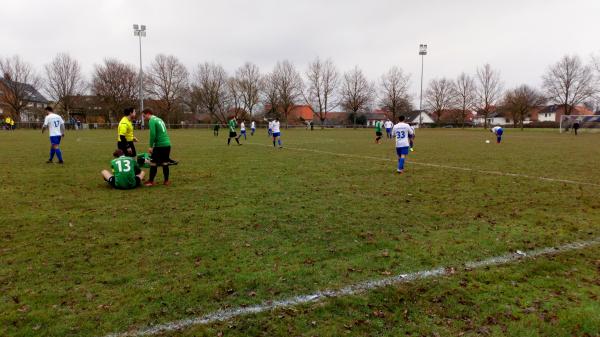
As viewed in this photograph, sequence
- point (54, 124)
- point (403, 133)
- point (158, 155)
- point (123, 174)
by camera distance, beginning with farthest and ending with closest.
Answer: point (54, 124)
point (403, 133)
point (158, 155)
point (123, 174)

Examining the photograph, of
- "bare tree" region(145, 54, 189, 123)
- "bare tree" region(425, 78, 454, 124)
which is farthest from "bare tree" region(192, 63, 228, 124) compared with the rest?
"bare tree" region(425, 78, 454, 124)

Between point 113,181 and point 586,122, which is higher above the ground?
point 586,122

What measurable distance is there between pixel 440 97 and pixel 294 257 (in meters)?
89.4

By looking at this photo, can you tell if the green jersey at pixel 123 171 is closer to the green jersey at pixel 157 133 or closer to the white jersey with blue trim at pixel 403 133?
the green jersey at pixel 157 133

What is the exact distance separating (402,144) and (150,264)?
9.07 m

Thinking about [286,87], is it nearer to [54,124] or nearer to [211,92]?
[211,92]

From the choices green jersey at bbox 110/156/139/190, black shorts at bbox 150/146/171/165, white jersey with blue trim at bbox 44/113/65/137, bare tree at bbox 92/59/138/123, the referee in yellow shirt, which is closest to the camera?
green jersey at bbox 110/156/139/190

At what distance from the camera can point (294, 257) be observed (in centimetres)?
454

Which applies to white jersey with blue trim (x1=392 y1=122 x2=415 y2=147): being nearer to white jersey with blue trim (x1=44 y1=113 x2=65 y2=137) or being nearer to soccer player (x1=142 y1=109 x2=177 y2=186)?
soccer player (x1=142 y1=109 x2=177 y2=186)

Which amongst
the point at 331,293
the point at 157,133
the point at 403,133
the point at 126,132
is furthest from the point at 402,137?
the point at 331,293

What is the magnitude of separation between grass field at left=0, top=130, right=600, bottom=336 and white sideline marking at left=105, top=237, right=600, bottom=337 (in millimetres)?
87

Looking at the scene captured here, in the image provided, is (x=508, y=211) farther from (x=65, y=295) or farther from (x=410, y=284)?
(x=65, y=295)

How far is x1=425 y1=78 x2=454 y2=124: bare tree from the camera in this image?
8462cm

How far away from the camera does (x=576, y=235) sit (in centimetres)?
542
